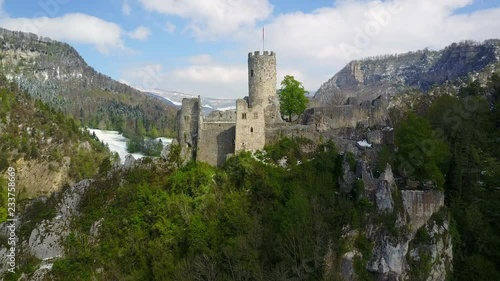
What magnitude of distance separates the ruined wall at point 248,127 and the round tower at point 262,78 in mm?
3073

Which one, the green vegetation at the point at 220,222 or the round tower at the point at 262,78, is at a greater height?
the round tower at the point at 262,78

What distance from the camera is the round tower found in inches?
1532

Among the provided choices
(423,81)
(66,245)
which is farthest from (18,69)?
(66,245)

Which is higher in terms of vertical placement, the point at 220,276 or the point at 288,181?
the point at 288,181

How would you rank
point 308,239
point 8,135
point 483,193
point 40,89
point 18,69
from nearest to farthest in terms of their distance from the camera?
point 308,239 < point 483,193 < point 8,135 < point 40,89 < point 18,69

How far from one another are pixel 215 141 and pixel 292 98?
10.6m

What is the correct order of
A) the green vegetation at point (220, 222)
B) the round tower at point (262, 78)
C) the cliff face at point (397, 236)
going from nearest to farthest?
the green vegetation at point (220, 222) → the cliff face at point (397, 236) → the round tower at point (262, 78)

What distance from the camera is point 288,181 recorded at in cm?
3422

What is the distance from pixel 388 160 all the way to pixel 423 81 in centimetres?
13034

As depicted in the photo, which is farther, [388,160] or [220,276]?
[388,160]

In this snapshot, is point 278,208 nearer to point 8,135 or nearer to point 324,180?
point 324,180

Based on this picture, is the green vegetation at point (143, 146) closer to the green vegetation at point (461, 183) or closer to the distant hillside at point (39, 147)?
the distant hillside at point (39, 147)

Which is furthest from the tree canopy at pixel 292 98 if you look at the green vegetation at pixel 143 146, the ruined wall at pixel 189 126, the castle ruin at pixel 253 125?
the green vegetation at pixel 143 146

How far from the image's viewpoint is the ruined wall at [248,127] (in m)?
35.5
